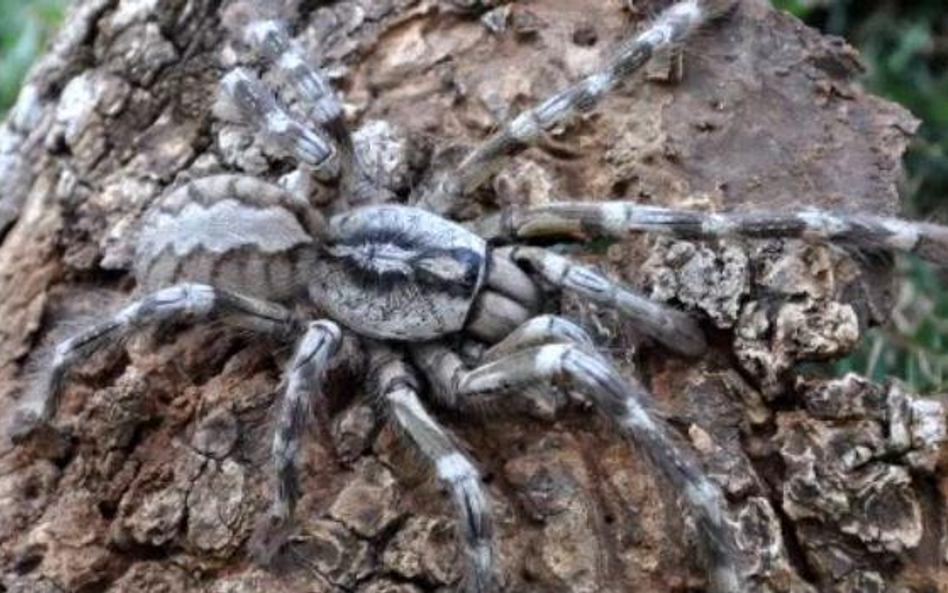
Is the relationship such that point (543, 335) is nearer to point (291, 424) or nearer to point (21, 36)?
point (291, 424)

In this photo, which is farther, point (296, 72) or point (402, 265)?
point (296, 72)

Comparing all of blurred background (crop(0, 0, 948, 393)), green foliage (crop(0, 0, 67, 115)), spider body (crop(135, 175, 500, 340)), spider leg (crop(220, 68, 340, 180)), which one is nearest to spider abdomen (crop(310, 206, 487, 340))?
spider body (crop(135, 175, 500, 340))

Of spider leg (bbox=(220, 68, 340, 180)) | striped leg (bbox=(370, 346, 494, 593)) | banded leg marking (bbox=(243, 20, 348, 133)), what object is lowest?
striped leg (bbox=(370, 346, 494, 593))

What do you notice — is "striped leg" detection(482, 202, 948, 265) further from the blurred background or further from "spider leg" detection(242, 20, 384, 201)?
the blurred background

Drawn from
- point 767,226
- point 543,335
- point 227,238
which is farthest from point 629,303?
point 227,238

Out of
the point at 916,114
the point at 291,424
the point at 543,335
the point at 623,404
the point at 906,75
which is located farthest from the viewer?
the point at 906,75

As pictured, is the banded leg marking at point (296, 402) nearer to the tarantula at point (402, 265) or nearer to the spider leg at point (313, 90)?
the tarantula at point (402, 265)

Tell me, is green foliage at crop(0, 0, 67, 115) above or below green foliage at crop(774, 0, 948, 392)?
above
